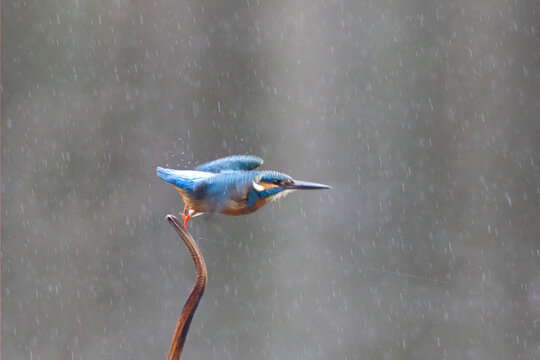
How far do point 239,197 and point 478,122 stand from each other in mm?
1065

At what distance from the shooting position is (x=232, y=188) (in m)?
0.60

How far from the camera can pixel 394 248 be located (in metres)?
1.52

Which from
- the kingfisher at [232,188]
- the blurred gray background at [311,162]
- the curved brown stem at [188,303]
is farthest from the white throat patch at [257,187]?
the blurred gray background at [311,162]

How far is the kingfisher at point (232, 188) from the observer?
1.96 feet

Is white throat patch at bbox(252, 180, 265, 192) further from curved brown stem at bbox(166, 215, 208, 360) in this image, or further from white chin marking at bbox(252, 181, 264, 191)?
curved brown stem at bbox(166, 215, 208, 360)

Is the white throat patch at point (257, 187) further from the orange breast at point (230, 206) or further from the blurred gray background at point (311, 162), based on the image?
the blurred gray background at point (311, 162)

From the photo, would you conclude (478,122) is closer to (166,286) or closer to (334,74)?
(334,74)

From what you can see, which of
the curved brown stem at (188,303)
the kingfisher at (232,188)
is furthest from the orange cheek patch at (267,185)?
the curved brown stem at (188,303)

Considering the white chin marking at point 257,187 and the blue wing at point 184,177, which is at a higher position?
the blue wing at point 184,177

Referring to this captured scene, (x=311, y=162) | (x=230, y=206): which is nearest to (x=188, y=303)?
(x=230, y=206)

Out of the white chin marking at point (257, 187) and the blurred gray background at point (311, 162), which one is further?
the blurred gray background at point (311, 162)

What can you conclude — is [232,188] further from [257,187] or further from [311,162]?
Answer: [311,162]

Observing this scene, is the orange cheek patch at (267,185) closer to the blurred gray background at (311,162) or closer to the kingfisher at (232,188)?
the kingfisher at (232,188)

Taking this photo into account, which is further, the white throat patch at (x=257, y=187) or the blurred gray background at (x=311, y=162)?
the blurred gray background at (x=311, y=162)
